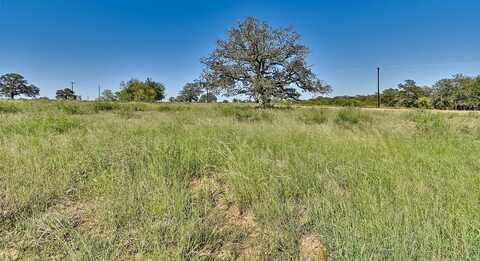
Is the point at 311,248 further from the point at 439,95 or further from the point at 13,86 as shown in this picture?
the point at 13,86

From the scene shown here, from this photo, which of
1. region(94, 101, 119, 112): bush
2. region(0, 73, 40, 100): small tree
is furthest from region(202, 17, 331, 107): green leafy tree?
region(0, 73, 40, 100): small tree

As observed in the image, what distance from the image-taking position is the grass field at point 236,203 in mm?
1727

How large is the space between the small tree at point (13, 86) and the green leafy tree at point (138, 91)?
80.1 m

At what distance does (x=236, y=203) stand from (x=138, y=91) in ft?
211

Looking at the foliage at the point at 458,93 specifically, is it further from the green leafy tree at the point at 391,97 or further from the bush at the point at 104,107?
the bush at the point at 104,107

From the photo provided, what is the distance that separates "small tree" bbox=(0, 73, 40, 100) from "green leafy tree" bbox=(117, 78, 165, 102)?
80.1 m

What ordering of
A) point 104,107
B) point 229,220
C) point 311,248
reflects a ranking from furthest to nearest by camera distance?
point 104,107 < point 229,220 < point 311,248

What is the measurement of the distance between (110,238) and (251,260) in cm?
113

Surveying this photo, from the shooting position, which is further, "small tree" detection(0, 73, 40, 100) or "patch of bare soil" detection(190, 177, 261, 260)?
"small tree" detection(0, 73, 40, 100)

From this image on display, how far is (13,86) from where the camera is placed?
351 ft

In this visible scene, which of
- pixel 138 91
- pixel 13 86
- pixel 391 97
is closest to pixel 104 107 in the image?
pixel 138 91

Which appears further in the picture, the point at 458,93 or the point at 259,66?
the point at 458,93

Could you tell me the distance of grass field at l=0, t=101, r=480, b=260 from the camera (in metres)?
1.73

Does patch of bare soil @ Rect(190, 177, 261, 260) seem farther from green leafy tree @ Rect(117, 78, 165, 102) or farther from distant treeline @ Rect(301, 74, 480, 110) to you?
green leafy tree @ Rect(117, 78, 165, 102)
